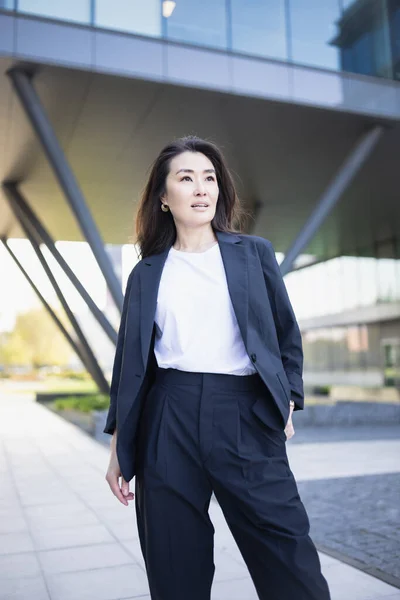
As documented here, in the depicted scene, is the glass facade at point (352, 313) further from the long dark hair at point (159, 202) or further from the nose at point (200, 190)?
the nose at point (200, 190)

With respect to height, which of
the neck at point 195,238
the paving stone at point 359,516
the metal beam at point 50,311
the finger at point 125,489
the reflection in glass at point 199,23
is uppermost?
the reflection in glass at point 199,23

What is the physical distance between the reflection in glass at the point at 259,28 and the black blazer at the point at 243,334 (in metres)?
9.72

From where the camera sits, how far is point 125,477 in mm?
2252

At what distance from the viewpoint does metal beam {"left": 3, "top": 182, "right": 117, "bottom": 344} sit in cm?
1351

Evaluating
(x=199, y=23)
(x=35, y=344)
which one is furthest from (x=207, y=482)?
(x=35, y=344)

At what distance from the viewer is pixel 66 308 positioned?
1761cm

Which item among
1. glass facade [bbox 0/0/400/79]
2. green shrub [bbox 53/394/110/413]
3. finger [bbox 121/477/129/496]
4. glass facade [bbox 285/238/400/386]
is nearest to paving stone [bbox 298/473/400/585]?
finger [bbox 121/477/129/496]

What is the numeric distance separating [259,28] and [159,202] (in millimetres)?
10066

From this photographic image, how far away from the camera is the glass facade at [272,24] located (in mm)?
10211

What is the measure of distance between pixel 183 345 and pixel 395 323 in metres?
27.3

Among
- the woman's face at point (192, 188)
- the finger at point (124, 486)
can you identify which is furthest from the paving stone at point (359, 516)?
the woman's face at point (192, 188)

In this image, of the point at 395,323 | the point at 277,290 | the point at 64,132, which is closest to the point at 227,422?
the point at 277,290

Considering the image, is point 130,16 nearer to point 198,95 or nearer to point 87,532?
point 198,95

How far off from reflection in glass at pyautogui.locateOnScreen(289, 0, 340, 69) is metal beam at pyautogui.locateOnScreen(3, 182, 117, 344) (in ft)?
21.6
